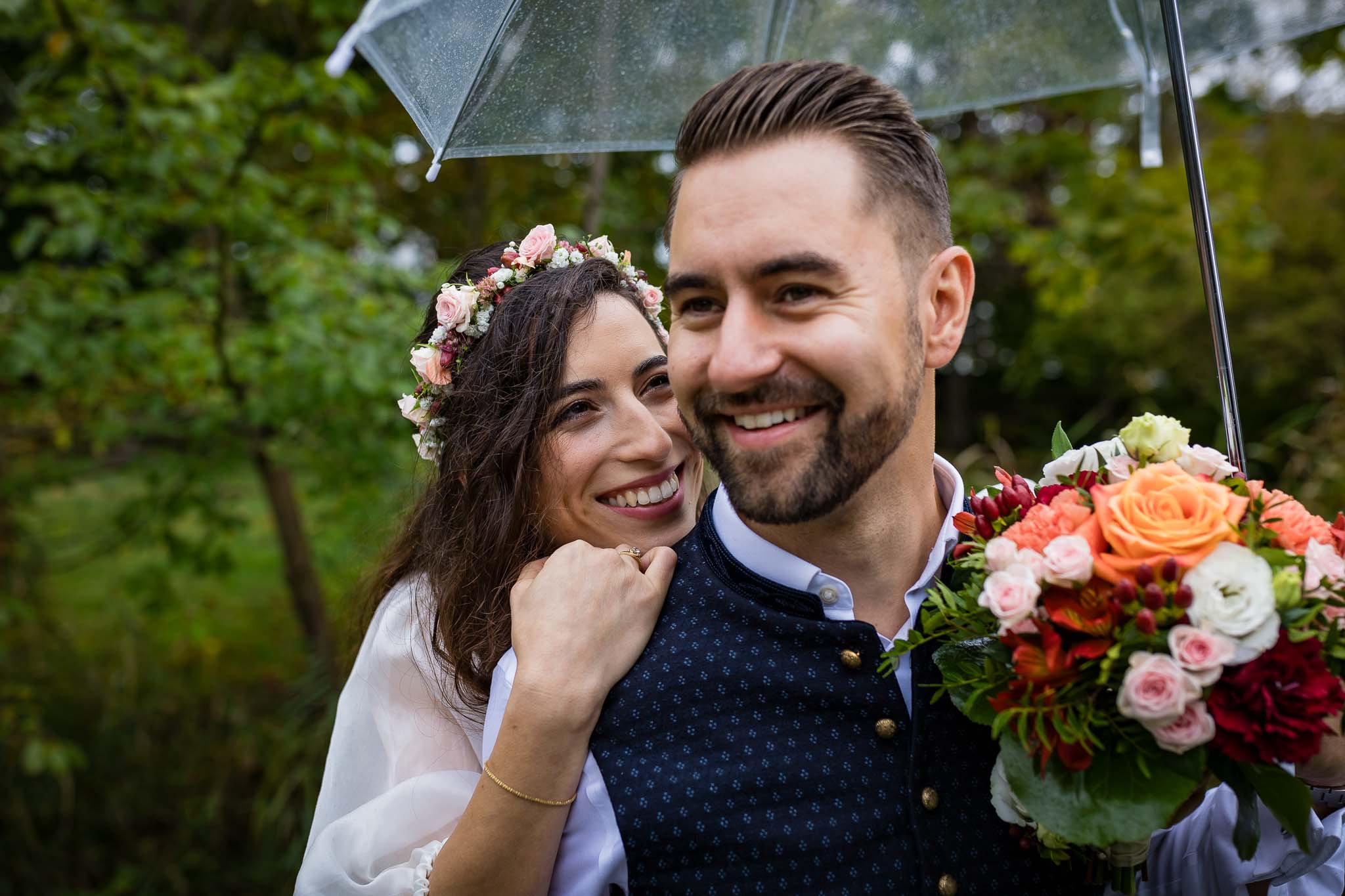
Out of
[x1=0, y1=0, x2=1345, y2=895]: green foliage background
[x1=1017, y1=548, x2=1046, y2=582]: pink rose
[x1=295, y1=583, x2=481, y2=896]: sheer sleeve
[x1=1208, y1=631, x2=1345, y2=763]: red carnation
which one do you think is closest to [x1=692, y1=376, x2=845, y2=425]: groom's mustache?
[x1=1017, y1=548, x2=1046, y2=582]: pink rose

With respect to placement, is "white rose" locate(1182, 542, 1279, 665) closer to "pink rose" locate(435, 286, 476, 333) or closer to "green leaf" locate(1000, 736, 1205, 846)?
"green leaf" locate(1000, 736, 1205, 846)

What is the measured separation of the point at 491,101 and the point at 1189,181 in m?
1.50

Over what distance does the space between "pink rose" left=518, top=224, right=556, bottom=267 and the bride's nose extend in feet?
1.67

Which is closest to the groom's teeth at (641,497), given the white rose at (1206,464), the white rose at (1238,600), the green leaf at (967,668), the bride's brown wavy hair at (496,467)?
the bride's brown wavy hair at (496,467)

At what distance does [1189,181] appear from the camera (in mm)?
2162

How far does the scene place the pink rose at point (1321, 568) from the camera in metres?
1.56

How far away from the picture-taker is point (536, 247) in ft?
9.01

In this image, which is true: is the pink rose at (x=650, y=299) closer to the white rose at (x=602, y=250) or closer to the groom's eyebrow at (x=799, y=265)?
the white rose at (x=602, y=250)

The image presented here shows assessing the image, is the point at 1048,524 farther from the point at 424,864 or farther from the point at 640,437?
the point at 424,864

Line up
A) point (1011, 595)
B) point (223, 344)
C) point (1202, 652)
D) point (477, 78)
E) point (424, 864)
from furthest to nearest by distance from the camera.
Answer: point (223, 344) < point (477, 78) < point (424, 864) < point (1011, 595) < point (1202, 652)

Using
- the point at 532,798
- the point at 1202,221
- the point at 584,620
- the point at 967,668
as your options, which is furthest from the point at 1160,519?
the point at 532,798

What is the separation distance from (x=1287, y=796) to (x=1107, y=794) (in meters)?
0.26

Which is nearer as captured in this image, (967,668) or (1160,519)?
(1160,519)

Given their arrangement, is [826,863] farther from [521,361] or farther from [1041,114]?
[1041,114]
